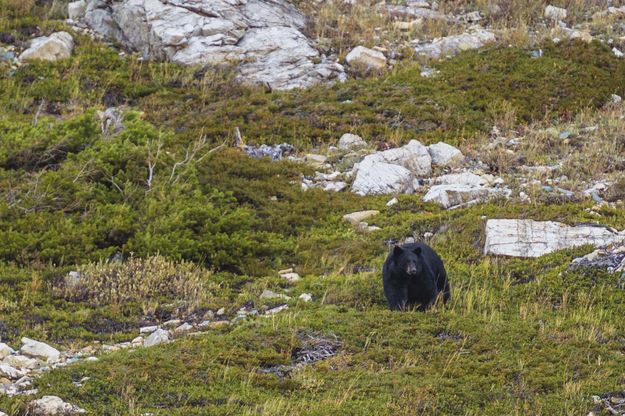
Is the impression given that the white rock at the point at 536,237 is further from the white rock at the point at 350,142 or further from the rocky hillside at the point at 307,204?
the white rock at the point at 350,142

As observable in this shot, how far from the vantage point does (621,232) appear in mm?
13320

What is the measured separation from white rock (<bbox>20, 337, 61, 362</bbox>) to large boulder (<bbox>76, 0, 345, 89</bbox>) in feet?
44.7

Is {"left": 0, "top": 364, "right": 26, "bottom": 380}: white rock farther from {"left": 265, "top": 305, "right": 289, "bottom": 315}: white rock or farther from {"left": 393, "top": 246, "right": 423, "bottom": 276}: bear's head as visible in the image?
{"left": 393, "top": 246, "right": 423, "bottom": 276}: bear's head

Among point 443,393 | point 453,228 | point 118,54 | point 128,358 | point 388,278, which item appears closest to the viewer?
point 443,393

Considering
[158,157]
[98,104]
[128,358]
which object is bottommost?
[98,104]

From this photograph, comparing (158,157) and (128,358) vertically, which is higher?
(128,358)

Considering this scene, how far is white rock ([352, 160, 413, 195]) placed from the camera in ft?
55.9

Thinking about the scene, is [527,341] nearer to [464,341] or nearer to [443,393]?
[464,341]

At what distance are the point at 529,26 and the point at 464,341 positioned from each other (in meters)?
17.4

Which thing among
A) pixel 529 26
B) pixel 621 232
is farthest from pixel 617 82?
pixel 621 232

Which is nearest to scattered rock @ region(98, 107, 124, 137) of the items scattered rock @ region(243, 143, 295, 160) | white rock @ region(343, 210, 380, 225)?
scattered rock @ region(243, 143, 295, 160)

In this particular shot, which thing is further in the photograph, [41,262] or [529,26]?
[529,26]

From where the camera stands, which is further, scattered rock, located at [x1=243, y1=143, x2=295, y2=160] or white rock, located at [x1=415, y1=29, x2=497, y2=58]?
white rock, located at [x1=415, y1=29, x2=497, y2=58]

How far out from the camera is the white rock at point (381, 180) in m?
17.0
